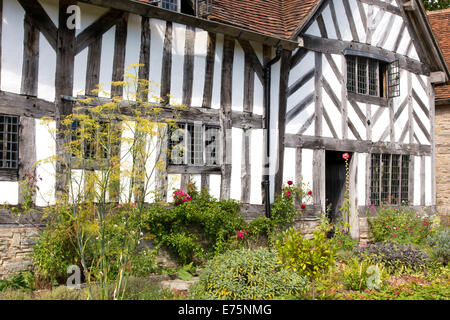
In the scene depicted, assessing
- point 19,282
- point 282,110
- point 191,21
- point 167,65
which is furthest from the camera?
point 282,110

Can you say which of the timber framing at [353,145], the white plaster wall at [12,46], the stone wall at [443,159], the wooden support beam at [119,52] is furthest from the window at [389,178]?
the white plaster wall at [12,46]

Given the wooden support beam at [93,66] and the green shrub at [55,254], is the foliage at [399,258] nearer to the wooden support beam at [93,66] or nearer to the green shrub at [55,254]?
the green shrub at [55,254]

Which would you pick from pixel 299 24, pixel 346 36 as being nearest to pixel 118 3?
pixel 299 24

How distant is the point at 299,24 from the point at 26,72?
584 cm

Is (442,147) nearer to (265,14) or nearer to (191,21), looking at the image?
(265,14)

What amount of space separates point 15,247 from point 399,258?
20.1 ft

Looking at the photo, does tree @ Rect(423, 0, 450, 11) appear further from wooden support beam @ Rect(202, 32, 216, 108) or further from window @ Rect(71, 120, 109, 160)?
window @ Rect(71, 120, 109, 160)

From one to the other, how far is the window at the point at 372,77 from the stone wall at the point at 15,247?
8.19 m

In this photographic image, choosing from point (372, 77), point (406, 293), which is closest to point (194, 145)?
point (406, 293)

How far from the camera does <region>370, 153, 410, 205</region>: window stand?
12.2 m

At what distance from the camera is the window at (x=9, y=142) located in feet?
22.6

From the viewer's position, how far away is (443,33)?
1655cm

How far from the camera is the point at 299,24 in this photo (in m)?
10.3
